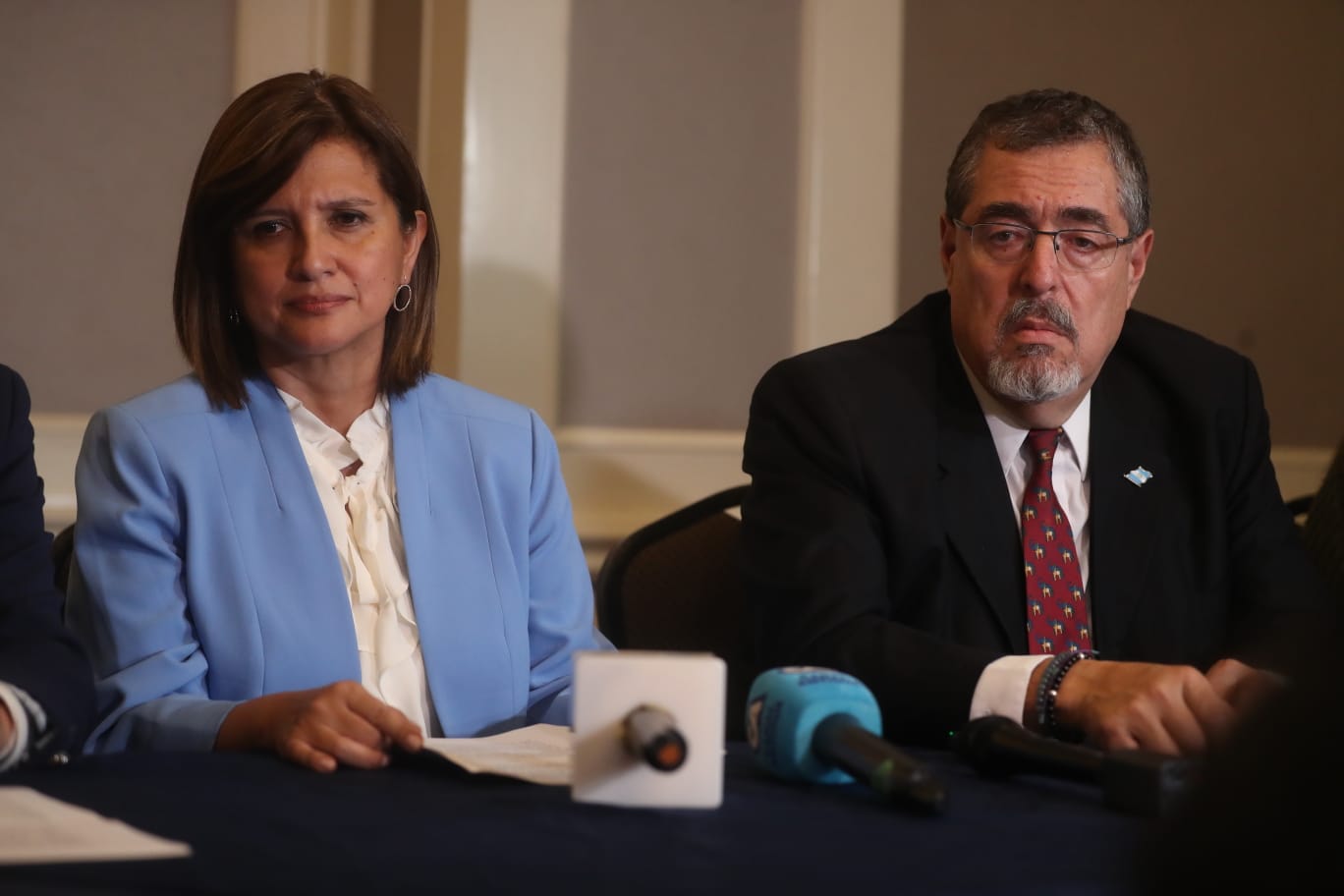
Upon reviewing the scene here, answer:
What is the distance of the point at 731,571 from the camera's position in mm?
2518

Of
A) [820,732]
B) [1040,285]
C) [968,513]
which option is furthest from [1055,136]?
[820,732]

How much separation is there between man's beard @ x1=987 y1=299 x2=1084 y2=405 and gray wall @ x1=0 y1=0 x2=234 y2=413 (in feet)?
5.42

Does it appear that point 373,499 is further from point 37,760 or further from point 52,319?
point 52,319

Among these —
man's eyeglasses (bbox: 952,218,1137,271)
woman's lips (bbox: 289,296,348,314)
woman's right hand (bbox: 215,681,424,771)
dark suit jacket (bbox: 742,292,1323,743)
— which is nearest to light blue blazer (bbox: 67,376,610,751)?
woman's lips (bbox: 289,296,348,314)

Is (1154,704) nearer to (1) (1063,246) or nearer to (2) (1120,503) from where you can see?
(2) (1120,503)

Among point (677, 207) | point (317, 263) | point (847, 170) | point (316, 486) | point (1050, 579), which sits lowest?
point (1050, 579)

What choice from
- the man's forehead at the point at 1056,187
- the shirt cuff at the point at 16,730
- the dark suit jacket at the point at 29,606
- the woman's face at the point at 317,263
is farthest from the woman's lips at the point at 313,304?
the man's forehead at the point at 1056,187

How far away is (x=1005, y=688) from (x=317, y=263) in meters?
1.07

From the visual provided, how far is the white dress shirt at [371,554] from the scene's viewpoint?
2.00m

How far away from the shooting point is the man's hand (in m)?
1.58

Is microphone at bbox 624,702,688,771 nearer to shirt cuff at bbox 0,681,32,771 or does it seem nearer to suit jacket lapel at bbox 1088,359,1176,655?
shirt cuff at bbox 0,681,32,771

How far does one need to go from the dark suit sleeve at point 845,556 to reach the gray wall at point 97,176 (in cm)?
135

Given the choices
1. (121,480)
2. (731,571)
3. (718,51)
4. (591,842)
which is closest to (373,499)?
(121,480)

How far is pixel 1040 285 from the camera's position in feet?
7.61
